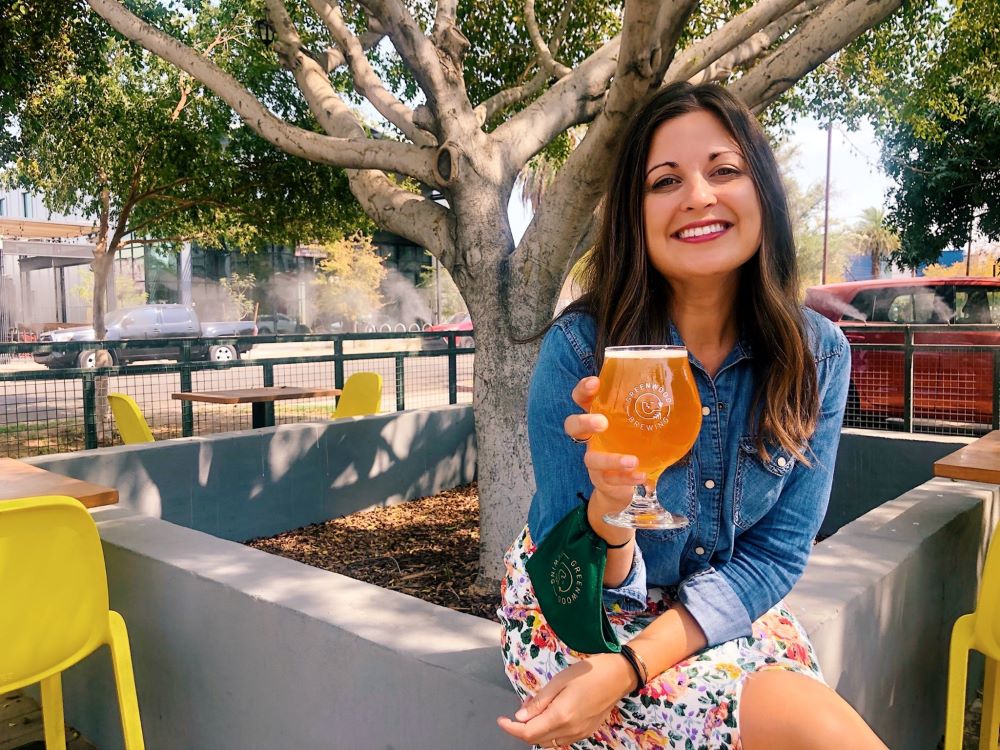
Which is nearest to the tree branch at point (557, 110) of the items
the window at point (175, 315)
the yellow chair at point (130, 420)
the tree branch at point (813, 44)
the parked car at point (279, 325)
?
the tree branch at point (813, 44)

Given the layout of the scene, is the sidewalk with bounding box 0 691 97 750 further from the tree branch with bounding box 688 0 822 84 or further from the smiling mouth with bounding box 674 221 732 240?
the tree branch with bounding box 688 0 822 84

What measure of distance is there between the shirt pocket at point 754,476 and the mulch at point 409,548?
7.63ft

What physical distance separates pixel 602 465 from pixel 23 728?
2.86 meters

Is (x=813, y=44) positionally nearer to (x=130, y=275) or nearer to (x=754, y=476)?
(x=754, y=476)

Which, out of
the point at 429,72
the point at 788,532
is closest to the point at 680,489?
the point at 788,532

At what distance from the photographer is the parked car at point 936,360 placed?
557cm

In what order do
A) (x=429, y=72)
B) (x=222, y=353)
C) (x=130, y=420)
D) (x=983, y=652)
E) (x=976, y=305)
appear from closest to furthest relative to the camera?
(x=983, y=652)
(x=429, y=72)
(x=130, y=420)
(x=222, y=353)
(x=976, y=305)

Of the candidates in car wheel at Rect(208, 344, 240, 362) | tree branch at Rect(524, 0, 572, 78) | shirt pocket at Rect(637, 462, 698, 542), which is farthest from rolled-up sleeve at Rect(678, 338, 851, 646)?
car wheel at Rect(208, 344, 240, 362)

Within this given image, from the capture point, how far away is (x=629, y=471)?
107cm

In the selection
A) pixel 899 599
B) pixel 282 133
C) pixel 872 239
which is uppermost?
pixel 872 239

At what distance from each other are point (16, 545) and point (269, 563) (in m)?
0.79

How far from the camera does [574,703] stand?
1.14 meters

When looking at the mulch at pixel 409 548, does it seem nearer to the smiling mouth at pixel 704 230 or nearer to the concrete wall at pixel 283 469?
the concrete wall at pixel 283 469

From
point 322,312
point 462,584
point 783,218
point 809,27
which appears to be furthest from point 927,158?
point 322,312
